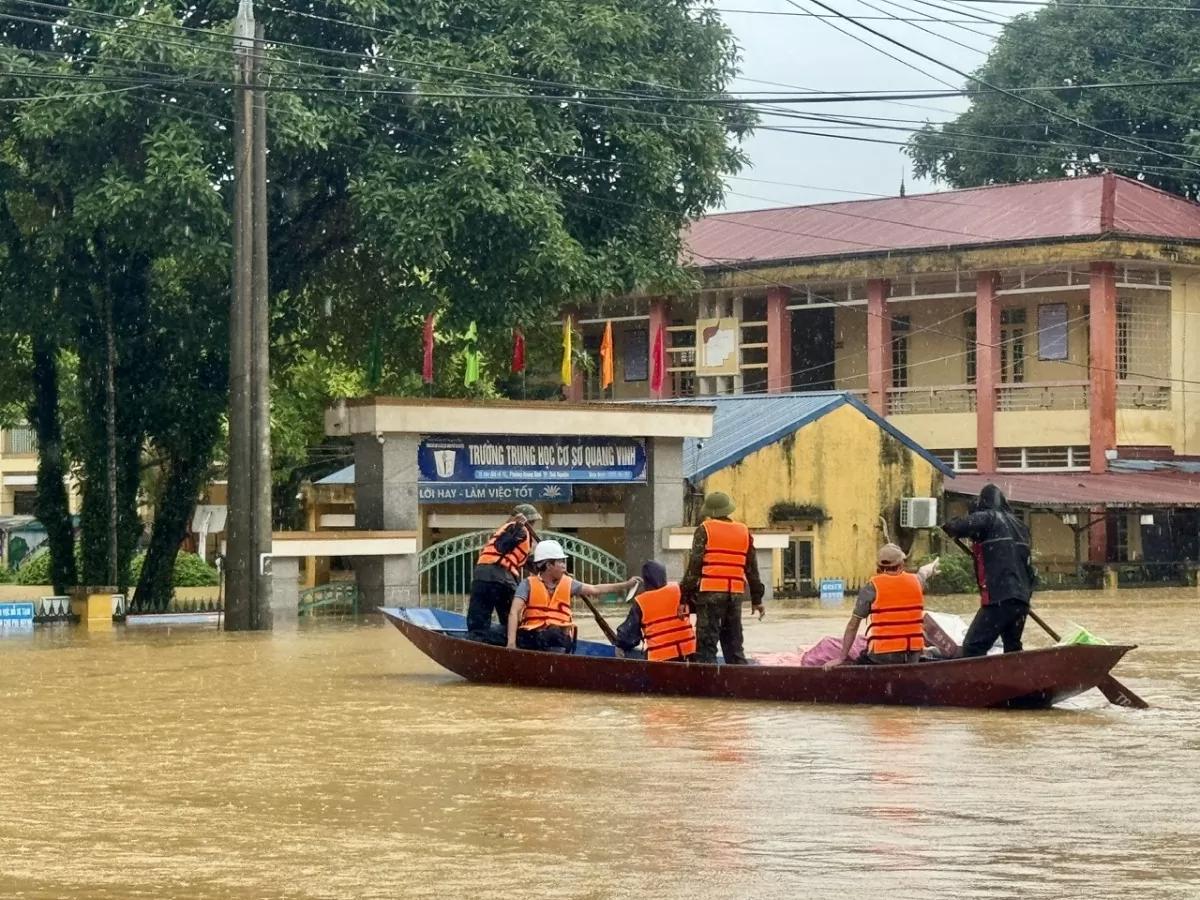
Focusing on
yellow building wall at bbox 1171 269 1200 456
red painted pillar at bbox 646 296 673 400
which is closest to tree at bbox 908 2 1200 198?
yellow building wall at bbox 1171 269 1200 456

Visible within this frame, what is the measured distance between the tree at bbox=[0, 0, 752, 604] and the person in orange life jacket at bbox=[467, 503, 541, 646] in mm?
9170

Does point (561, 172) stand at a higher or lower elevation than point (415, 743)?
higher

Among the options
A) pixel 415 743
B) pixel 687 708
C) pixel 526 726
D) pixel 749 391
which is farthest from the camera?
pixel 749 391

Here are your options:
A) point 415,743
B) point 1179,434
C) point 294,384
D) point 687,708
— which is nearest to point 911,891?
point 415,743

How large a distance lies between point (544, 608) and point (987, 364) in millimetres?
28241

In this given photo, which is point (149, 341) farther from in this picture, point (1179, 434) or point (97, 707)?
point (1179, 434)

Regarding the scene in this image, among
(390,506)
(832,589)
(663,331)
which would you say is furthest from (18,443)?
(390,506)

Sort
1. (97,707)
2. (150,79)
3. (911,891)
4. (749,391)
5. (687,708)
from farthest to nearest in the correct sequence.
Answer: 1. (749,391)
2. (150,79)
3. (97,707)
4. (687,708)
5. (911,891)

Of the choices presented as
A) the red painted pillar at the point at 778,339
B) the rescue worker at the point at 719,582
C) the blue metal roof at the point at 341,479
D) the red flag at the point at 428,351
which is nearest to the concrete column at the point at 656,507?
the red flag at the point at 428,351

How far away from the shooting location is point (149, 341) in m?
30.4

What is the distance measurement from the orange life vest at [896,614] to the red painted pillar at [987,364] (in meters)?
28.9

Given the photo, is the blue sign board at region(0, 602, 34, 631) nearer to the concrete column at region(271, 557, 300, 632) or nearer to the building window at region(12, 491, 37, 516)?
the concrete column at region(271, 557, 300, 632)

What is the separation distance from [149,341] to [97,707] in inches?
552

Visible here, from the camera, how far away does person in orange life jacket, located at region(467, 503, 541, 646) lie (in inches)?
727
